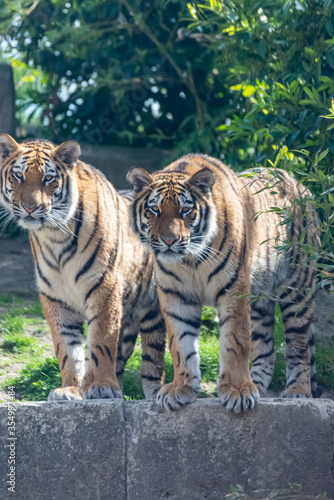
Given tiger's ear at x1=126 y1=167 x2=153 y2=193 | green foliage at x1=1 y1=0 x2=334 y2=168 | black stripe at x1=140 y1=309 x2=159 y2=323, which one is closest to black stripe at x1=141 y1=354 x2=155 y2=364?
black stripe at x1=140 y1=309 x2=159 y2=323

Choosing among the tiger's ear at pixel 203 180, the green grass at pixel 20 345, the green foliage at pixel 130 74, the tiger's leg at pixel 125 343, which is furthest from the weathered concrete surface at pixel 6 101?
the tiger's ear at pixel 203 180

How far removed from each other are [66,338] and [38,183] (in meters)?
0.84

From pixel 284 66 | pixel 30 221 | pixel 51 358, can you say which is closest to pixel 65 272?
pixel 30 221

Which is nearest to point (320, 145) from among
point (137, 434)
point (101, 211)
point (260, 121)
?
point (260, 121)

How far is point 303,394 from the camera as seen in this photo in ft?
15.1

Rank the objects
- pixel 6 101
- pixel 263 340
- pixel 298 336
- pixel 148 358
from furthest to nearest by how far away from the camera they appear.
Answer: pixel 6 101, pixel 263 340, pixel 148 358, pixel 298 336

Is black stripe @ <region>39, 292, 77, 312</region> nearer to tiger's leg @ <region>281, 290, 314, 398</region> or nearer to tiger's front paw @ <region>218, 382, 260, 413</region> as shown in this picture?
tiger's front paw @ <region>218, 382, 260, 413</region>

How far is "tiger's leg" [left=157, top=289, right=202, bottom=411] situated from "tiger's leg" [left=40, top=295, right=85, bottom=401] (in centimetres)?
56

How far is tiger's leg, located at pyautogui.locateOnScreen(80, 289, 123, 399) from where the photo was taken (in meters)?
4.14

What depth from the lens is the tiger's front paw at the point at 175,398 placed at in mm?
3830

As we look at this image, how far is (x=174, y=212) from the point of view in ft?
13.1

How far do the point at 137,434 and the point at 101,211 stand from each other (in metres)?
1.25

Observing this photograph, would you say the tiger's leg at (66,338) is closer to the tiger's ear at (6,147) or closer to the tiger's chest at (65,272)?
the tiger's chest at (65,272)

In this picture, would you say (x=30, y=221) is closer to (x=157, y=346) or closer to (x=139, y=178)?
(x=139, y=178)
